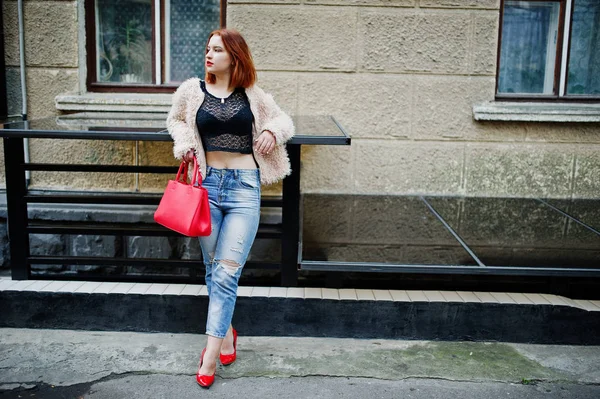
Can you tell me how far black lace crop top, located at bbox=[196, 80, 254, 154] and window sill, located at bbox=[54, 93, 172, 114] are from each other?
191cm

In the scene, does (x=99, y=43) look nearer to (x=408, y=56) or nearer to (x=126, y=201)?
(x=126, y=201)

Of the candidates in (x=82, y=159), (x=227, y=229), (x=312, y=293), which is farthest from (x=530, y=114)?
(x=82, y=159)

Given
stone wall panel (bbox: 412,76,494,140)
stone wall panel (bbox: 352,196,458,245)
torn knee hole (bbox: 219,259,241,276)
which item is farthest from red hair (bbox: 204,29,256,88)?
stone wall panel (bbox: 412,76,494,140)

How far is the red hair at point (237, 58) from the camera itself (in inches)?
126

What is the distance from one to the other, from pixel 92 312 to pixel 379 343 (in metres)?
2.02

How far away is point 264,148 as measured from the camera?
3.26m

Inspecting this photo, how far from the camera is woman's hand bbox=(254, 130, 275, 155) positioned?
10.7 ft

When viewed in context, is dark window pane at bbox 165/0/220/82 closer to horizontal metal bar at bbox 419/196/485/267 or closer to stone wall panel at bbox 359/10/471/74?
stone wall panel at bbox 359/10/471/74

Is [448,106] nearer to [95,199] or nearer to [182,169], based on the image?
[182,169]

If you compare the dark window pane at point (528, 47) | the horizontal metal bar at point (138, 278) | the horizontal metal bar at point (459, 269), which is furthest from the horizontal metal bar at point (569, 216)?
the horizontal metal bar at point (138, 278)

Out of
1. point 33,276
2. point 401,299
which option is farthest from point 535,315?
point 33,276

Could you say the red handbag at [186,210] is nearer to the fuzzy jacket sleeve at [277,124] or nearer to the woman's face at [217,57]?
the fuzzy jacket sleeve at [277,124]

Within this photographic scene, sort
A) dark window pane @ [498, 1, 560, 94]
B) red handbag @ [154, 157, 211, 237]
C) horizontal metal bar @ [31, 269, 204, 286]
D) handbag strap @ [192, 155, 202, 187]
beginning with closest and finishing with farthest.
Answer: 1. red handbag @ [154, 157, 211, 237]
2. handbag strap @ [192, 155, 202, 187]
3. horizontal metal bar @ [31, 269, 204, 286]
4. dark window pane @ [498, 1, 560, 94]

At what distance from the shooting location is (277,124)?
10.9 ft
